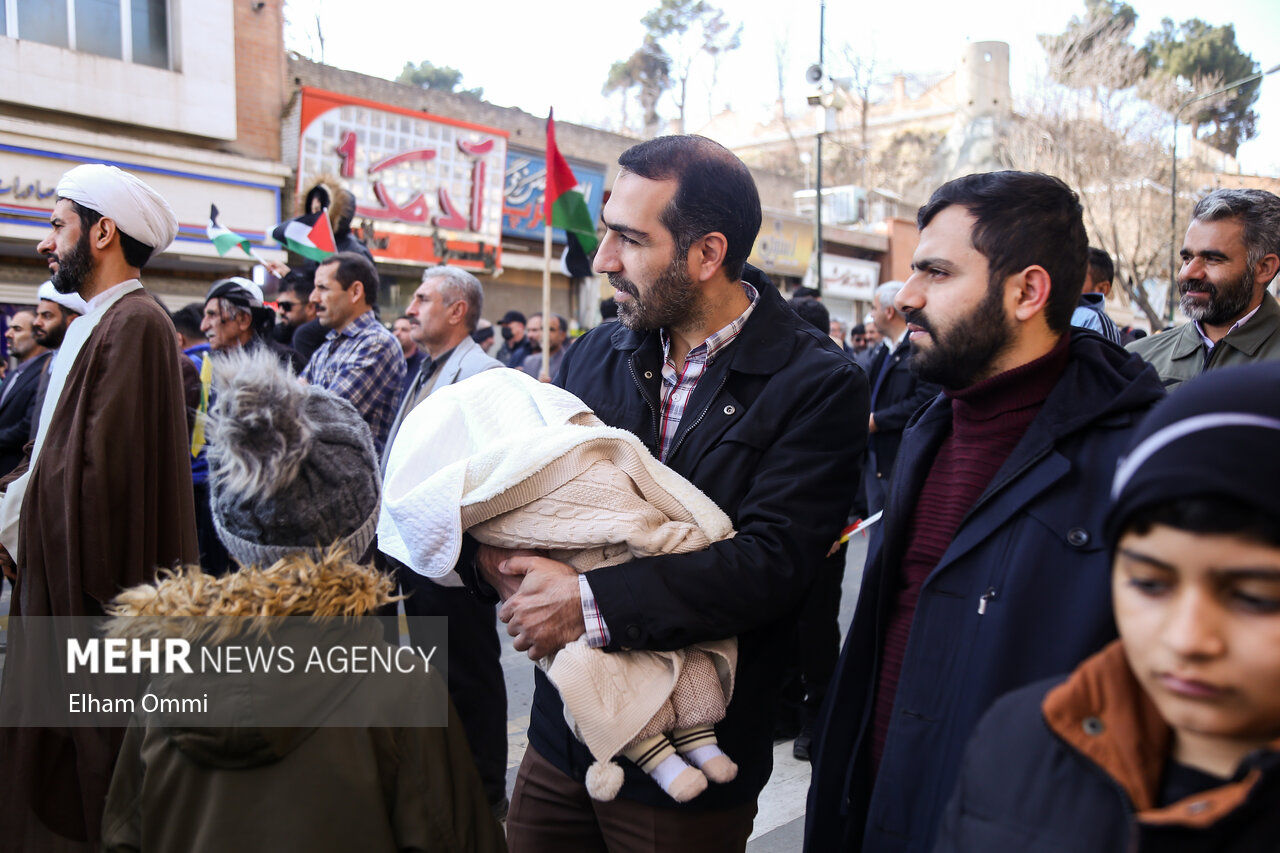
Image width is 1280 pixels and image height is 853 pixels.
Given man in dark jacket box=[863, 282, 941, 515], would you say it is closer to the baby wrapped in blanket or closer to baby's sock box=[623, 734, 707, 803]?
the baby wrapped in blanket

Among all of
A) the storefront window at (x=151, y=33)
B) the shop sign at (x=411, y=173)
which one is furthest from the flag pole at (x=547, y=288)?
the storefront window at (x=151, y=33)

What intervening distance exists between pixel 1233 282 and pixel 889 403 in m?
2.50

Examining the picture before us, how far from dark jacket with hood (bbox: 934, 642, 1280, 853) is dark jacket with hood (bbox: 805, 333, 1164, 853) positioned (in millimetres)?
283

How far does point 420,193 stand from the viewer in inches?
676

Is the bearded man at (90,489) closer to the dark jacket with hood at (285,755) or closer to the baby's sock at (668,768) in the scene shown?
the dark jacket with hood at (285,755)

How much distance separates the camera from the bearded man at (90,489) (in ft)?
9.79

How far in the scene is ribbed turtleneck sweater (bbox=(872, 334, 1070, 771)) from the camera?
6.01 feet

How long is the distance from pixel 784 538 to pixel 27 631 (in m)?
2.66

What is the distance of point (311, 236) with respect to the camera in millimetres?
7445

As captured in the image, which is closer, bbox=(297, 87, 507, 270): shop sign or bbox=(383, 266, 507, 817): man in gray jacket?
bbox=(383, 266, 507, 817): man in gray jacket

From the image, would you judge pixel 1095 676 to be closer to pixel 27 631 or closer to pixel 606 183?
pixel 27 631

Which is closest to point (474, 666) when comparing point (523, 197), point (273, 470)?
point (273, 470)

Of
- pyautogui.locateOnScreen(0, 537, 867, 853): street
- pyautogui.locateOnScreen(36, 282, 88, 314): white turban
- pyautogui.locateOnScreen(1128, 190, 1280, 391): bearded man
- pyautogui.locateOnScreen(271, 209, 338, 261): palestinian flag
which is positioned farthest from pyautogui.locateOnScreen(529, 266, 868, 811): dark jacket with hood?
pyautogui.locateOnScreen(271, 209, 338, 261): palestinian flag

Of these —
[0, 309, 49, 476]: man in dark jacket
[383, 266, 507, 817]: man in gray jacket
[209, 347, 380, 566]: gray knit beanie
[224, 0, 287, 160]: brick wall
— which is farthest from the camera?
[224, 0, 287, 160]: brick wall
